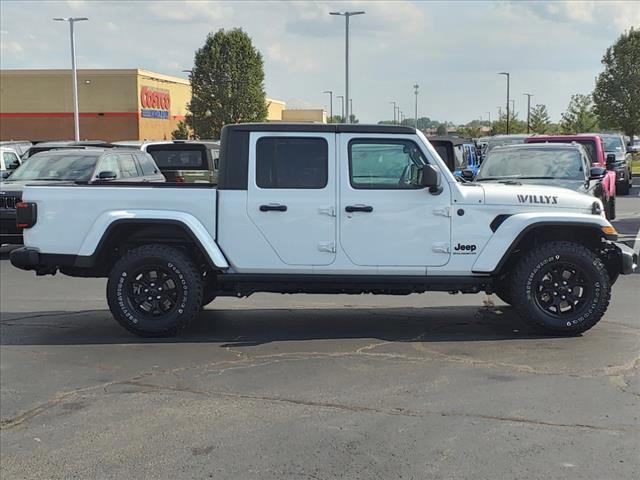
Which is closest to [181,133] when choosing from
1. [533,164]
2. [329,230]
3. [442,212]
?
[533,164]

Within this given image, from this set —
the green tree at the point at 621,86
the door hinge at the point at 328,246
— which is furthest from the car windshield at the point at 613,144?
the door hinge at the point at 328,246

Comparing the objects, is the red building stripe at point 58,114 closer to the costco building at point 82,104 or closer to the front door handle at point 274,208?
the costco building at point 82,104

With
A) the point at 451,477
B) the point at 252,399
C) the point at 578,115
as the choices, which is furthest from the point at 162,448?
the point at 578,115

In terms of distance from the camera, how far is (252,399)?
500cm

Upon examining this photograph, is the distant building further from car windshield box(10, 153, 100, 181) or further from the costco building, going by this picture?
car windshield box(10, 153, 100, 181)

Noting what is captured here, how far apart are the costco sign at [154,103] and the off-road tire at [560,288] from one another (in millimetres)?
44453

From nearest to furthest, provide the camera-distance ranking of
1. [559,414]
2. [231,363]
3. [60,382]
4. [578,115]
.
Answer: [559,414] → [60,382] → [231,363] → [578,115]

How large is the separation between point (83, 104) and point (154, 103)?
483cm

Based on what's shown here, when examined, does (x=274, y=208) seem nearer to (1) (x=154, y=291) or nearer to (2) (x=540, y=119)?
(1) (x=154, y=291)

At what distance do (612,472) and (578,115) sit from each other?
5364 centimetres

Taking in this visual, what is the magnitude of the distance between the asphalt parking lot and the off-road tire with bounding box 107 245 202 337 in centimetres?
16

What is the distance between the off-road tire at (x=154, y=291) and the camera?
21.7 ft

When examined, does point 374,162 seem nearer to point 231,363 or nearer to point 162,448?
point 231,363

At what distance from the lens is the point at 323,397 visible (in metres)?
5.01
